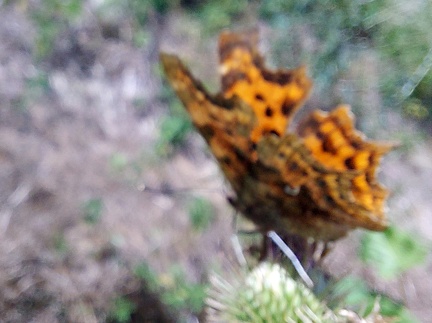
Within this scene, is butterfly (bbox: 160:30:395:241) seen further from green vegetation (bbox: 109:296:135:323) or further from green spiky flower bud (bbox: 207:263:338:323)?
green vegetation (bbox: 109:296:135:323)

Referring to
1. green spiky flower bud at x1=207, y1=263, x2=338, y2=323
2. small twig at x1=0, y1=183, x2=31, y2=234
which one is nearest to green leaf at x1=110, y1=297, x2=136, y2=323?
small twig at x1=0, y1=183, x2=31, y2=234

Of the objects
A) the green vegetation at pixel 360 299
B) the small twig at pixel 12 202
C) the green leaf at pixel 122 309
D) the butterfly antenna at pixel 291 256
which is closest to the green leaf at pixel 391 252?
the green vegetation at pixel 360 299

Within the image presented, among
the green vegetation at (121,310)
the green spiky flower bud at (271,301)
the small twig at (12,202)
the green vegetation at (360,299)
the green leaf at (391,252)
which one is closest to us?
the green spiky flower bud at (271,301)

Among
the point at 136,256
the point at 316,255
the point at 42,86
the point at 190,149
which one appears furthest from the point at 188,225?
the point at 42,86

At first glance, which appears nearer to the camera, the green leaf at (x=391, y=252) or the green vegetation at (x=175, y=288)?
the green leaf at (x=391, y=252)

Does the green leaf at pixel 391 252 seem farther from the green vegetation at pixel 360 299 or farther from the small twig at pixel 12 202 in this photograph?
the small twig at pixel 12 202

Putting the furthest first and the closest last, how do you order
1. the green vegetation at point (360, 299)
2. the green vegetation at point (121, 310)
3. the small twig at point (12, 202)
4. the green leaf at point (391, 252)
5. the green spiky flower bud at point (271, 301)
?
1. the small twig at point (12, 202)
2. the green vegetation at point (121, 310)
3. the green leaf at point (391, 252)
4. the green vegetation at point (360, 299)
5. the green spiky flower bud at point (271, 301)
